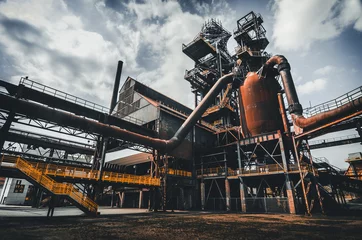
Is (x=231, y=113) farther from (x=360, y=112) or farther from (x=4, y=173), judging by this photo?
(x=4, y=173)

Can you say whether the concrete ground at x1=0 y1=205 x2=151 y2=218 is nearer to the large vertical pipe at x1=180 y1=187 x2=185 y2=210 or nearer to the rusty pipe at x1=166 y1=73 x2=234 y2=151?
the large vertical pipe at x1=180 y1=187 x2=185 y2=210

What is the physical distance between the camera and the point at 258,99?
2416cm

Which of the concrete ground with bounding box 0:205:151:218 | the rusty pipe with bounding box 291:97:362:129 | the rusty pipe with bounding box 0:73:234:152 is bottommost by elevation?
the concrete ground with bounding box 0:205:151:218

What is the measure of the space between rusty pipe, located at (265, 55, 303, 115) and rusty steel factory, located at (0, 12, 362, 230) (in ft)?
0.41

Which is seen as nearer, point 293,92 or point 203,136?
point 293,92

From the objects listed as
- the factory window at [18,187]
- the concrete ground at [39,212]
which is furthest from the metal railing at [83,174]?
the factory window at [18,187]

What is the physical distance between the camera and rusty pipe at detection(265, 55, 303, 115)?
64.4 feet

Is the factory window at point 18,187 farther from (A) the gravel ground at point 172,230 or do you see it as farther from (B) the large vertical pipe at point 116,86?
(A) the gravel ground at point 172,230

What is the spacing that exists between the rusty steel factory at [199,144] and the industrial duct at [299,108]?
3.8 inches

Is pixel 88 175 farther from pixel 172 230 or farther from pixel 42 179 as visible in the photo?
pixel 172 230

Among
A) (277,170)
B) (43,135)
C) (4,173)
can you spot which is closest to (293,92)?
(277,170)

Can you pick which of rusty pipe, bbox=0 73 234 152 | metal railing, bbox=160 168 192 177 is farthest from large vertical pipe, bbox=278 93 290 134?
metal railing, bbox=160 168 192 177

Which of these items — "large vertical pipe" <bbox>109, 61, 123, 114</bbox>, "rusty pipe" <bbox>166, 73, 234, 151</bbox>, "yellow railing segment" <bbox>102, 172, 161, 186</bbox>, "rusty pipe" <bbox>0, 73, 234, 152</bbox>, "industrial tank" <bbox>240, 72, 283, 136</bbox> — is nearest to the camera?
"rusty pipe" <bbox>0, 73, 234, 152</bbox>

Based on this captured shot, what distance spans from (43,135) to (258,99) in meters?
31.1
